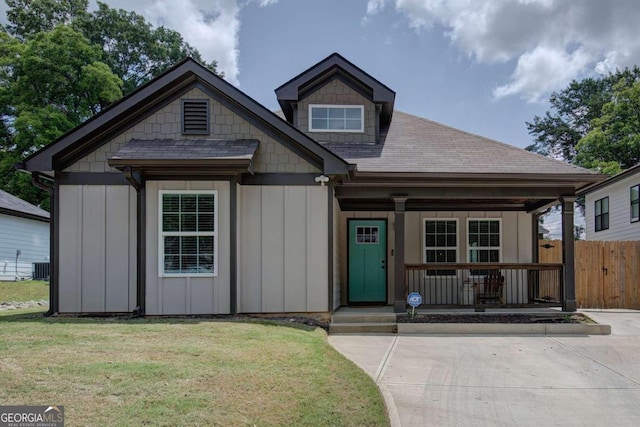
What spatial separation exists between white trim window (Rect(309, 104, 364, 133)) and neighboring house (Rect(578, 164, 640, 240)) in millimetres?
8369

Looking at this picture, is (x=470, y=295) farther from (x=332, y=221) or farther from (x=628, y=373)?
(x=628, y=373)

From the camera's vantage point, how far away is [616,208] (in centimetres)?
1956

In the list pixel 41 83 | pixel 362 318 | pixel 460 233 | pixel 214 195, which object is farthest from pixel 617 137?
pixel 41 83

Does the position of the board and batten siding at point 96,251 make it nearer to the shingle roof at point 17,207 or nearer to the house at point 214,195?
the house at point 214,195

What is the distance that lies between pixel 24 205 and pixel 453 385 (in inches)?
865

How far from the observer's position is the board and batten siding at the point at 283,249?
387 inches

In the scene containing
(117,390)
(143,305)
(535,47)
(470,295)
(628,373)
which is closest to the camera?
(117,390)

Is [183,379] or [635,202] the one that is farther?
[635,202]

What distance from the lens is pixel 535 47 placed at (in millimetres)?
16094

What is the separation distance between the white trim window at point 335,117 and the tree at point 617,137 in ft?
61.3

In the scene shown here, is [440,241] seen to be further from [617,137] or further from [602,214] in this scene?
[617,137]

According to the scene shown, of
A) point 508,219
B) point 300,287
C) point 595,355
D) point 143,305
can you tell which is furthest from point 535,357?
point 143,305

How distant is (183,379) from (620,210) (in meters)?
18.9

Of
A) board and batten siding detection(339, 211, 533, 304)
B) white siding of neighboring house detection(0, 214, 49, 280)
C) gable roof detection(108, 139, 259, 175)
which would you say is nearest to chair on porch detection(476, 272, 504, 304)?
board and batten siding detection(339, 211, 533, 304)
